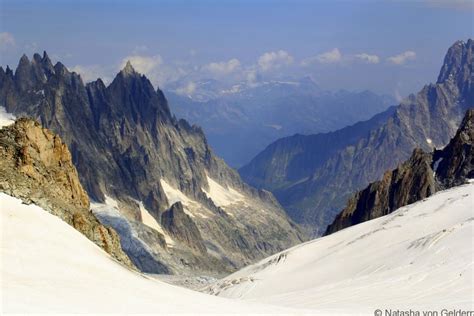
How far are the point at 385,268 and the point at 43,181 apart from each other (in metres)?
24.6

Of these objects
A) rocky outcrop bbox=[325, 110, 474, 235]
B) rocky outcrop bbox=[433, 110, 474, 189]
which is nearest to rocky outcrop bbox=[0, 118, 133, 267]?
rocky outcrop bbox=[433, 110, 474, 189]

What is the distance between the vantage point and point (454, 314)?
115 feet

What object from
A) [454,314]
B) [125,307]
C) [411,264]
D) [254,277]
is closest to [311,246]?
[254,277]

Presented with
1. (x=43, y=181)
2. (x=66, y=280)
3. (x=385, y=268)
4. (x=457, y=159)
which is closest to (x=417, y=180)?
(x=457, y=159)

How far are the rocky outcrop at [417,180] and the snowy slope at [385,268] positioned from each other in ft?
135

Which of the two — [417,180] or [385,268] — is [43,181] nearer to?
[385,268]

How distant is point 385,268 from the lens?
55.0 m

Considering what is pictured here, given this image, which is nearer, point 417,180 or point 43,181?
point 43,181

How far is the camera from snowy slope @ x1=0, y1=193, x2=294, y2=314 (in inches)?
1168

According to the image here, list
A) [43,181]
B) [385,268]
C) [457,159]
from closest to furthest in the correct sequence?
[43,181]
[385,268]
[457,159]

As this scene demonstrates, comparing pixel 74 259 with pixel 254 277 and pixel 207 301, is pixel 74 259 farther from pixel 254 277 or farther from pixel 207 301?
pixel 254 277

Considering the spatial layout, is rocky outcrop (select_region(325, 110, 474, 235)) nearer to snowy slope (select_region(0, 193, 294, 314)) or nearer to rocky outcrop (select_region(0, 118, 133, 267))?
rocky outcrop (select_region(0, 118, 133, 267))

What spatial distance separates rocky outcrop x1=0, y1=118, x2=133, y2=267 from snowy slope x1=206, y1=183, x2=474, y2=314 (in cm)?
1107

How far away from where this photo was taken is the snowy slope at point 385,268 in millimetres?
41219
